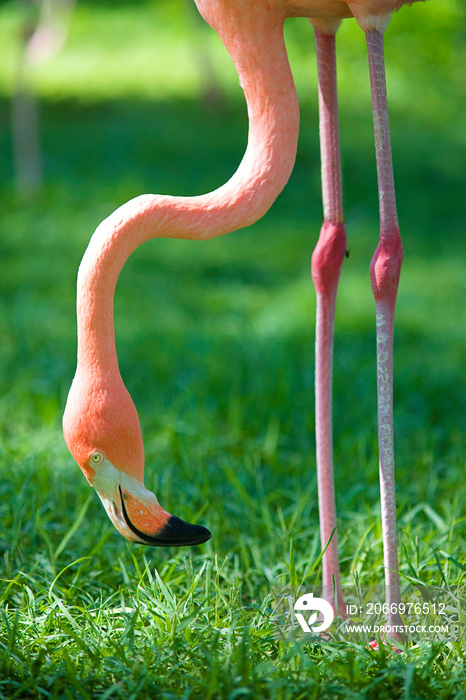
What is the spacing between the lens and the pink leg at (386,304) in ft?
5.80

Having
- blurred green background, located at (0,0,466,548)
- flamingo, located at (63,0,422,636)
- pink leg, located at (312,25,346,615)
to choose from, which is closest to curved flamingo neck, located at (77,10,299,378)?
flamingo, located at (63,0,422,636)

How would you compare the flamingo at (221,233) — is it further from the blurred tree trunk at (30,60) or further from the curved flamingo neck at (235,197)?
the blurred tree trunk at (30,60)

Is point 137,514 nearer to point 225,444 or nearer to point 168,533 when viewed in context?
point 168,533

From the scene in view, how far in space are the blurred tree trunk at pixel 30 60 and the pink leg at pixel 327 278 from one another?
5.48m

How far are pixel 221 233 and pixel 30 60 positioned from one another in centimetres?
589

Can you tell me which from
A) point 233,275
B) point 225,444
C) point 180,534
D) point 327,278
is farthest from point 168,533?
point 233,275

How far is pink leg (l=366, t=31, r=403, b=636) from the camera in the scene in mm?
1767

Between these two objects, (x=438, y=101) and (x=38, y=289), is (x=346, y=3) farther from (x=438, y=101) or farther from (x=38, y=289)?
(x=438, y=101)

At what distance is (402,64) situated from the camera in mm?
10078

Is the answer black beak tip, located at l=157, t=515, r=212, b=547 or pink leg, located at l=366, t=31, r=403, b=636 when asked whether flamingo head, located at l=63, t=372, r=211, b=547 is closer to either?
black beak tip, located at l=157, t=515, r=212, b=547

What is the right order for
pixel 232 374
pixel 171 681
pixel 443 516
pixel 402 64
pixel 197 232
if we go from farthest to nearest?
pixel 402 64 → pixel 232 374 → pixel 443 516 → pixel 197 232 → pixel 171 681

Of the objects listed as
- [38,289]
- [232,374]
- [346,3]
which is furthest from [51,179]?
[346,3]

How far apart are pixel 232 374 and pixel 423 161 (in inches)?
202

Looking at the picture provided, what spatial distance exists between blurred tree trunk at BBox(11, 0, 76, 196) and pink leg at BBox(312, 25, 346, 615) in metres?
5.48
